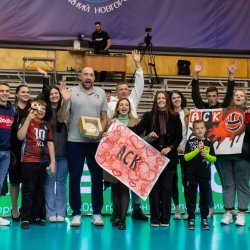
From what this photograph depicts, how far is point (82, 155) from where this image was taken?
5.66 metres

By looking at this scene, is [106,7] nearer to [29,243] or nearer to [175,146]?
[175,146]

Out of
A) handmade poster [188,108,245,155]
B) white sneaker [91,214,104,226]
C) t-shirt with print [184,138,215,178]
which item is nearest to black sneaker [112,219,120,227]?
white sneaker [91,214,104,226]

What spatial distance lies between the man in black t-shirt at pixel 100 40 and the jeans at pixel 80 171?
7577 mm

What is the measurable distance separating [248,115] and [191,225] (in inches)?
62.4

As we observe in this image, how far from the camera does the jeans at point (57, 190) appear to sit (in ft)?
19.6

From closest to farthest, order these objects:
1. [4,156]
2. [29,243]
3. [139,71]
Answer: [29,243] → [4,156] → [139,71]

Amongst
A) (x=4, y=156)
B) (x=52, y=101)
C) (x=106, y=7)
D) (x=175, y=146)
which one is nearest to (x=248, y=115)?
(x=175, y=146)

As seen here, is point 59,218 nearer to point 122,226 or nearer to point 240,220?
point 122,226

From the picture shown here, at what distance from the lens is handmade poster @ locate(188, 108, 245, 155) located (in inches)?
239

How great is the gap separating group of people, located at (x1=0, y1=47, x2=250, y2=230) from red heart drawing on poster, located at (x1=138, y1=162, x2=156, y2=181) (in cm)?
10

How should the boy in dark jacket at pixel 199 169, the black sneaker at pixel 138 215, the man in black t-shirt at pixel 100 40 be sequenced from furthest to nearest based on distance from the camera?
the man in black t-shirt at pixel 100 40
the black sneaker at pixel 138 215
the boy in dark jacket at pixel 199 169

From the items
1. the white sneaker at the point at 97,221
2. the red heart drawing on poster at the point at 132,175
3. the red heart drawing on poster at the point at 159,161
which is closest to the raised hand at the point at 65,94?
the red heart drawing on poster at the point at 132,175

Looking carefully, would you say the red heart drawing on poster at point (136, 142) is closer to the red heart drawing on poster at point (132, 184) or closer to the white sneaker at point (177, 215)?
the red heart drawing on poster at point (132, 184)

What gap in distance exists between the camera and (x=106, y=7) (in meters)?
13.2
